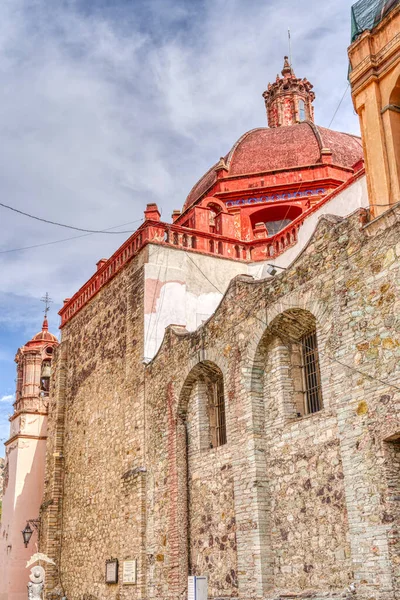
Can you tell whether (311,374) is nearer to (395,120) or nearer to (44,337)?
(395,120)

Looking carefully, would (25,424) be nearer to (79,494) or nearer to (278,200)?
(79,494)

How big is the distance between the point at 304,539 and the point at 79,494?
30.3ft

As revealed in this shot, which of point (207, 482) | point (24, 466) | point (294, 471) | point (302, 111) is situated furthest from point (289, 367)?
point (302, 111)

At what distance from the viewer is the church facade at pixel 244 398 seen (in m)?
9.17

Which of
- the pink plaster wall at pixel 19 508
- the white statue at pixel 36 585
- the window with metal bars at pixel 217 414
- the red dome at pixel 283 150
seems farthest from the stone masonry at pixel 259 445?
the red dome at pixel 283 150

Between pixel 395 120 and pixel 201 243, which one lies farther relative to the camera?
pixel 201 243

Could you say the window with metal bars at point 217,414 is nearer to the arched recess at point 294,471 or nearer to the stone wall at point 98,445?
the arched recess at point 294,471

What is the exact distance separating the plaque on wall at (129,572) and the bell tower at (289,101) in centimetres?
1831

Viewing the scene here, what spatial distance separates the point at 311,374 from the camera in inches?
433

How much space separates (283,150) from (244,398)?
1266 cm

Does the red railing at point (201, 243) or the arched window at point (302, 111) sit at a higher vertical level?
the arched window at point (302, 111)

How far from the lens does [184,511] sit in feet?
42.8

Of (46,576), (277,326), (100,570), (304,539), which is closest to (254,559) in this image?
(304,539)

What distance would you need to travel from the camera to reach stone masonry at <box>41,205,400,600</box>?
8.94 m
